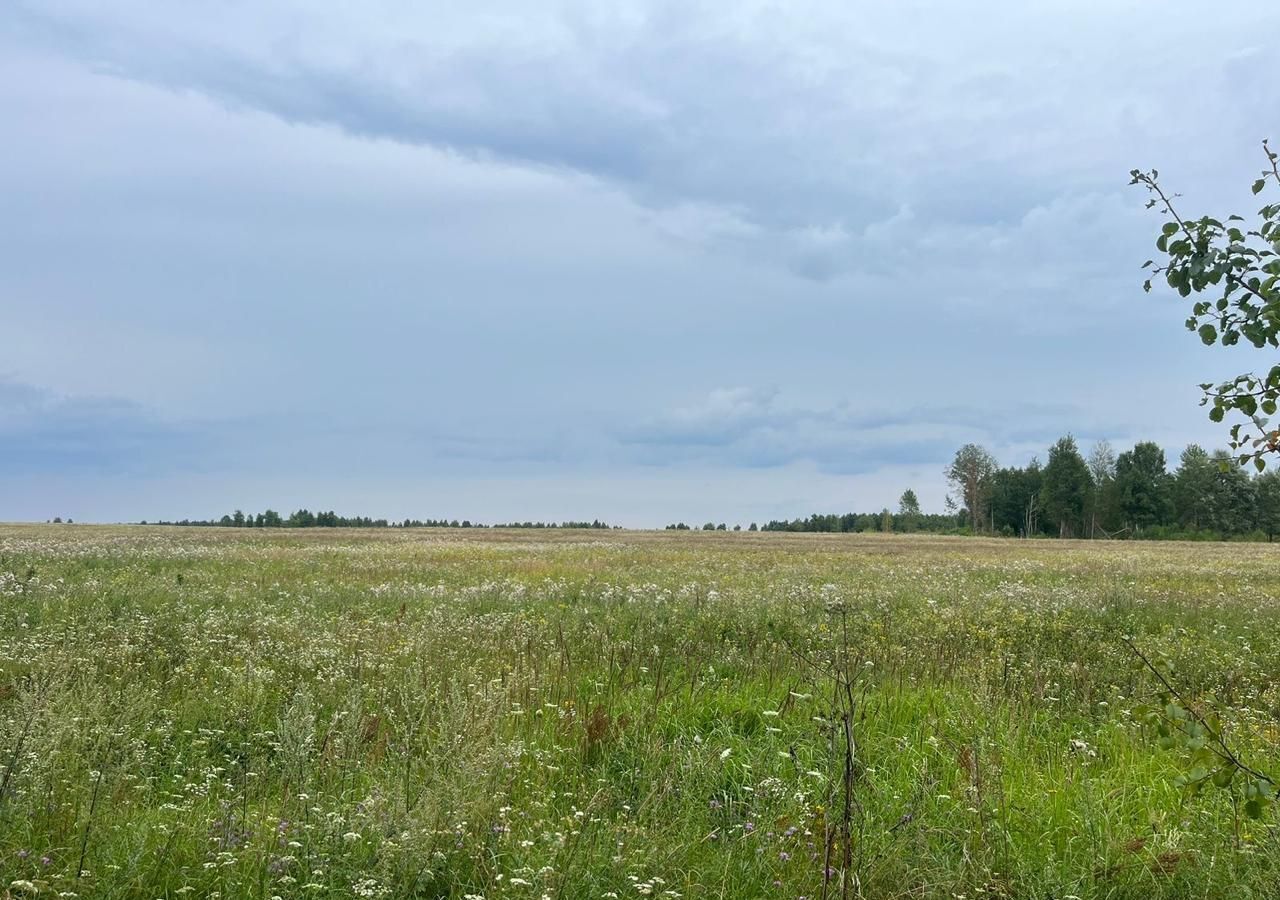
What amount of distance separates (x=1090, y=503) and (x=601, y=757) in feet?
372

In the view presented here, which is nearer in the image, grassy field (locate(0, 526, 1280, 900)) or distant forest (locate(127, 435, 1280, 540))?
grassy field (locate(0, 526, 1280, 900))

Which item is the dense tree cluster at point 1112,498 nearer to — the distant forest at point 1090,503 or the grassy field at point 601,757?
the distant forest at point 1090,503

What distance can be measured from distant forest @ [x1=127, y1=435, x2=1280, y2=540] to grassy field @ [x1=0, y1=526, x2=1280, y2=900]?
85.9 m

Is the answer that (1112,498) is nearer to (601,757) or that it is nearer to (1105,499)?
→ (1105,499)

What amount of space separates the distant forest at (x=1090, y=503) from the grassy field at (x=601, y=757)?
85.9 metres

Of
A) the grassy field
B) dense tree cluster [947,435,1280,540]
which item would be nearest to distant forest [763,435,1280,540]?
dense tree cluster [947,435,1280,540]

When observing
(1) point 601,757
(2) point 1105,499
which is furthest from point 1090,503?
(1) point 601,757

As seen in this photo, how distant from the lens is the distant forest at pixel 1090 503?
314 ft

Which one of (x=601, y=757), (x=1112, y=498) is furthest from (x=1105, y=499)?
(x=601, y=757)

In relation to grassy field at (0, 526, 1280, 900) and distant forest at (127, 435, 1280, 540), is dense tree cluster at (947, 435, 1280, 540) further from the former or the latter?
grassy field at (0, 526, 1280, 900)

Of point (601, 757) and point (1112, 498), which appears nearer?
point (601, 757)

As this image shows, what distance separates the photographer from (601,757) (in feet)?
18.7

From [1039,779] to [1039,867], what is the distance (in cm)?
106

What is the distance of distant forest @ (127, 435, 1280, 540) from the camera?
314ft
